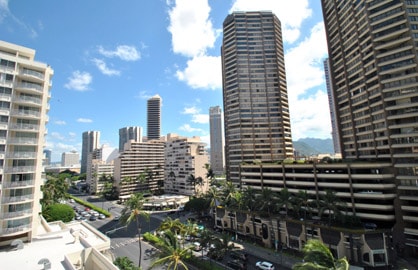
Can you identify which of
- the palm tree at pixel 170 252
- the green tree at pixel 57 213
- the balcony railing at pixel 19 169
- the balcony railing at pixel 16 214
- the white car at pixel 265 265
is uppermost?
the balcony railing at pixel 19 169

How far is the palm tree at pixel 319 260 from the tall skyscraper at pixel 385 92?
43993mm

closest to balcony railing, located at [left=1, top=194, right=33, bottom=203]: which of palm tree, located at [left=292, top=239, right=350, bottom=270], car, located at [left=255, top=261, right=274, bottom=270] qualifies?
palm tree, located at [left=292, top=239, right=350, bottom=270]

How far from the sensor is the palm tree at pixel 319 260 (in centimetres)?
2134

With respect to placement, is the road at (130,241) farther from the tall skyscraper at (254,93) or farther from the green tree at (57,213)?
the tall skyscraper at (254,93)

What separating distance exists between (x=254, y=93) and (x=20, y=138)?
327ft

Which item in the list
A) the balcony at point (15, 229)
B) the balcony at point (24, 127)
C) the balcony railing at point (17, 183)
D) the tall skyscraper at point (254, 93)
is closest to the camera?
the balcony at point (15, 229)

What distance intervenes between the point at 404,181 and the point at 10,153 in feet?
276

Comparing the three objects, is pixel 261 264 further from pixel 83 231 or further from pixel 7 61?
pixel 7 61

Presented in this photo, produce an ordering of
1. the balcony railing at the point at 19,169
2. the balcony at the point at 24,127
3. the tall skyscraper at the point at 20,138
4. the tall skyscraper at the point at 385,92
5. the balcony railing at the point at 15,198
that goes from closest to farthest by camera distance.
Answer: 1. the balcony railing at the point at 15,198
2. the tall skyscraper at the point at 20,138
3. the balcony railing at the point at 19,169
4. the balcony at the point at 24,127
5. the tall skyscraper at the point at 385,92

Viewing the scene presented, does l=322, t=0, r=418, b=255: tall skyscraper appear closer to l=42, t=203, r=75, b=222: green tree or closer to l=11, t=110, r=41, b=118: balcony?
l=11, t=110, r=41, b=118: balcony

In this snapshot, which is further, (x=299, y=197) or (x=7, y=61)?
(x=299, y=197)

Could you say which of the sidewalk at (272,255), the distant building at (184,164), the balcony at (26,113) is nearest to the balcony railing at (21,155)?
the balcony at (26,113)

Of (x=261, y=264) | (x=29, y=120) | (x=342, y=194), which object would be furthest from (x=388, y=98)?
(x=29, y=120)

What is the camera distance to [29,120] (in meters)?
43.5
